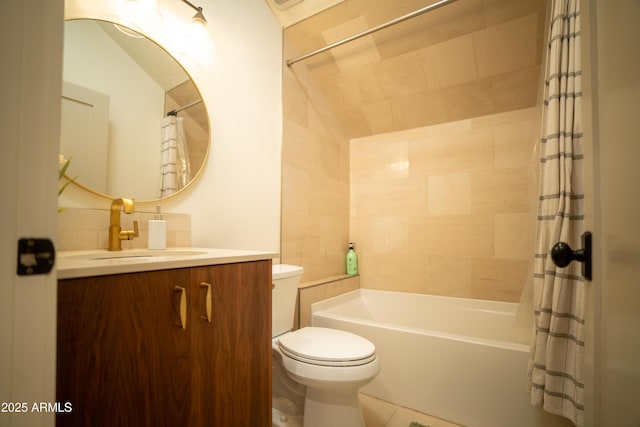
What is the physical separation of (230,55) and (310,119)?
0.76m

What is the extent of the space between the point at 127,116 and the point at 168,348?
1.00 metres

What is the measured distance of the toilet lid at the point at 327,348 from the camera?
1126 mm

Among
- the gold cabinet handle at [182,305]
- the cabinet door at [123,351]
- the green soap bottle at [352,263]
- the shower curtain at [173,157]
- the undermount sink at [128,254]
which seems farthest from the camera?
the green soap bottle at [352,263]

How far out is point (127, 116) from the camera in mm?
1197

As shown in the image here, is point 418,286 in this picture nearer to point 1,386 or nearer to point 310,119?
point 310,119

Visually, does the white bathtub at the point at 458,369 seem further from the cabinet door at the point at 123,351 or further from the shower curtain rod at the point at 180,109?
the shower curtain rod at the point at 180,109

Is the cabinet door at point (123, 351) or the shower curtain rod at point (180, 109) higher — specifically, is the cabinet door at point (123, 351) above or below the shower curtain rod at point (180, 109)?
below

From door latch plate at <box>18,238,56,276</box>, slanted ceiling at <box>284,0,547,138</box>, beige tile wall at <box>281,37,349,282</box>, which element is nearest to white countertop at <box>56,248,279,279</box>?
door latch plate at <box>18,238,56,276</box>

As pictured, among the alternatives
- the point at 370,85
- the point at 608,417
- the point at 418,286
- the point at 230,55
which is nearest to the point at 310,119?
the point at 370,85

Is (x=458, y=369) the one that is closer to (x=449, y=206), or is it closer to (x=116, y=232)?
(x=449, y=206)

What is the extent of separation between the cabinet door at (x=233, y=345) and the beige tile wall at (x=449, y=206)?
164 centimetres

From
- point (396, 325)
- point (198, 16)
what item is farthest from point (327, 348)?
point (198, 16)

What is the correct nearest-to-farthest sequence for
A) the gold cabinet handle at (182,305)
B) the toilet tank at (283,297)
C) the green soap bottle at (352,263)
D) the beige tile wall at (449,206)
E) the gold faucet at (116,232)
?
the gold cabinet handle at (182,305) → the gold faucet at (116,232) → the toilet tank at (283,297) → the beige tile wall at (449,206) → the green soap bottle at (352,263)

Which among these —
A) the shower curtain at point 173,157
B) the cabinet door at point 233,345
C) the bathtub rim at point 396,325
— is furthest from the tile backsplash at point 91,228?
the bathtub rim at point 396,325
